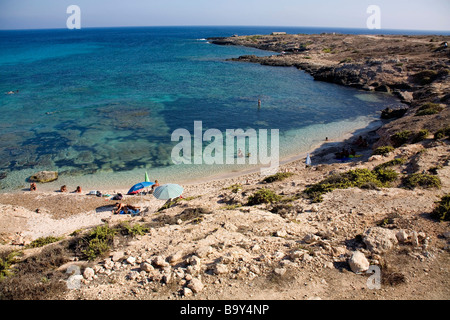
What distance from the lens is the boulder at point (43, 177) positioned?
20750mm

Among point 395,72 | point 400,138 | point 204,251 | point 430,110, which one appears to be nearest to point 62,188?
point 204,251

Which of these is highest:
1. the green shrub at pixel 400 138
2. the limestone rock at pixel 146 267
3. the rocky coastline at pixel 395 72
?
the rocky coastline at pixel 395 72

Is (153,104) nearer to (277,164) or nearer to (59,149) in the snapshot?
(59,149)

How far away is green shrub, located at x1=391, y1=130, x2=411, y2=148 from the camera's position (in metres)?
20.3

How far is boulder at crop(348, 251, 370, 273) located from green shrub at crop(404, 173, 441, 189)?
663cm

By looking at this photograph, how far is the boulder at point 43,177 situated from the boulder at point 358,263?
69.2 ft

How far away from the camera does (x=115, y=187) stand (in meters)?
20.4

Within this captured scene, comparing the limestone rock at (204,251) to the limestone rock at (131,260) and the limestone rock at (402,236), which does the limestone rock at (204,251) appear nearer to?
the limestone rock at (131,260)

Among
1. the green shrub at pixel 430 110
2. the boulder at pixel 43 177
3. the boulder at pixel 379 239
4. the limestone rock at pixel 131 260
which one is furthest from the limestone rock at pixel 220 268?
the green shrub at pixel 430 110

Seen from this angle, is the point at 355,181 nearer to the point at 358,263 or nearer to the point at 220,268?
the point at 358,263

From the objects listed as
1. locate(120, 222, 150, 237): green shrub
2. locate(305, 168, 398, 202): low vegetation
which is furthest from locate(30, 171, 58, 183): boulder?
locate(305, 168, 398, 202): low vegetation

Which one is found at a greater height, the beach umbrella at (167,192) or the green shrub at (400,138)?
the green shrub at (400,138)

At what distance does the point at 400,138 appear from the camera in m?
20.5

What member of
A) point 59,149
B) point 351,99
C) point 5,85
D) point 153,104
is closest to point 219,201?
point 59,149
